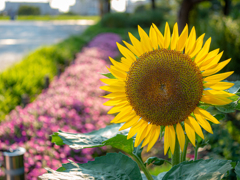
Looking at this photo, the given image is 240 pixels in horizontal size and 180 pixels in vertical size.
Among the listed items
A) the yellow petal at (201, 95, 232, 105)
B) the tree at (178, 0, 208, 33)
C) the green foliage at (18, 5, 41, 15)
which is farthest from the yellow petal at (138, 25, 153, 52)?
the green foliage at (18, 5, 41, 15)

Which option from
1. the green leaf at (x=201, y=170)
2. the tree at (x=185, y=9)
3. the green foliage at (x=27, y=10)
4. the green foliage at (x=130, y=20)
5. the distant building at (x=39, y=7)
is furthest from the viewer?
the distant building at (x=39, y=7)

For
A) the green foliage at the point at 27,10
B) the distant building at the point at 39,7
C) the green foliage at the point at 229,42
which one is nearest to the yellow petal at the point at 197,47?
the green foliage at the point at 229,42

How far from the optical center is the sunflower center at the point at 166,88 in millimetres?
867

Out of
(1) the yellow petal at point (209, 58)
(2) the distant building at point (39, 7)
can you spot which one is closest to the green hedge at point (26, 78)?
(1) the yellow petal at point (209, 58)

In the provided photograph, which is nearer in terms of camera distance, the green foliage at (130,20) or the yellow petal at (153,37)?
the yellow petal at (153,37)

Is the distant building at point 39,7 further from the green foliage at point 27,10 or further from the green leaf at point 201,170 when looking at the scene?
the green leaf at point 201,170

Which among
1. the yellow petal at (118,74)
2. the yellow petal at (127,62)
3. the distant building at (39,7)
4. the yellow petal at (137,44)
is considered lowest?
the yellow petal at (118,74)

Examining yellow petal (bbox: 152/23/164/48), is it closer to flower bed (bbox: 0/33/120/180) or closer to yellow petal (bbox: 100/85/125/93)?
yellow petal (bbox: 100/85/125/93)

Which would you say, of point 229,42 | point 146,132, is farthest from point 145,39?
point 229,42

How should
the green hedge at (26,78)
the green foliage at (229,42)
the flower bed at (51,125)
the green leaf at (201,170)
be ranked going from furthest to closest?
the green foliage at (229,42), the green hedge at (26,78), the flower bed at (51,125), the green leaf at (201,170)

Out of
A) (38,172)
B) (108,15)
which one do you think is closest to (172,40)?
(38,172)

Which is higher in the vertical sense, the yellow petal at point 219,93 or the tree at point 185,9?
the tree at point 185,9

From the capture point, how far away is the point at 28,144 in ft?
11.0

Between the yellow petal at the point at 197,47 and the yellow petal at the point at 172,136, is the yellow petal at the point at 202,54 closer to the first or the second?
the yellow petal at the point at 197,47
